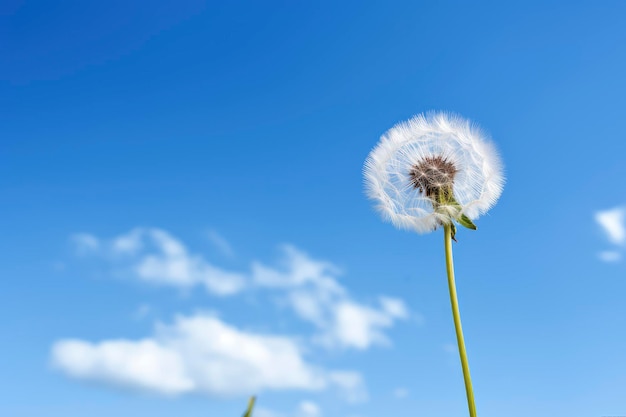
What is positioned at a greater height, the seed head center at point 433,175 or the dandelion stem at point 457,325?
the seed head center at point 433,175

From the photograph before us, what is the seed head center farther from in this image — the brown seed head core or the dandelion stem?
the dandelion stem

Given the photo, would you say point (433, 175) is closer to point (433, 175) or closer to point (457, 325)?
point (433, 175)

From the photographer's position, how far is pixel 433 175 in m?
8.51

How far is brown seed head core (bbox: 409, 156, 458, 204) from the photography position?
8.33 metres

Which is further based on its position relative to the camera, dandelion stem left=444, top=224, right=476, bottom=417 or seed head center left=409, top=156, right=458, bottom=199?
seed head center left=409, top=156, right=458, bottom=199

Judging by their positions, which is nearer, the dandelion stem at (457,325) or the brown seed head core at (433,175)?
the dandelion stem at (457,325)

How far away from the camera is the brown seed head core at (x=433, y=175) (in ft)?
27.3

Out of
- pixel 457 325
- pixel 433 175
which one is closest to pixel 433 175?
pixel 433 175

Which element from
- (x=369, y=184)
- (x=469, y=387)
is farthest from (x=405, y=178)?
(x=469, y=387)

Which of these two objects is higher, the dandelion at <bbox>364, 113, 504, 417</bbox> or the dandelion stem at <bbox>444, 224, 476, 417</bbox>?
the dandelion at <bbox>364, 113, 504, 417</bbox>

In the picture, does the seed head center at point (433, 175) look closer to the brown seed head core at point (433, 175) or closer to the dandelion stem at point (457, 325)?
the brown seed head core at point (433, 175)

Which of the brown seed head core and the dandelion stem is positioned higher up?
the brown seed head core

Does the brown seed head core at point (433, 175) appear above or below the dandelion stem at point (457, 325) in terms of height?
above

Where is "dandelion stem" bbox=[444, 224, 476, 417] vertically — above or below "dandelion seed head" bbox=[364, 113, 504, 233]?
below
